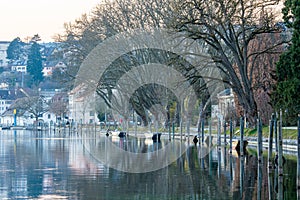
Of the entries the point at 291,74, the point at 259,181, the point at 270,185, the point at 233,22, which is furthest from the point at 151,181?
the point at 233,22

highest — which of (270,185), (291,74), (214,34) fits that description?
(214,34)

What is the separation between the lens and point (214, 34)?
6378 centimetres

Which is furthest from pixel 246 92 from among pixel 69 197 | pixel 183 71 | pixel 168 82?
pixel 69 197

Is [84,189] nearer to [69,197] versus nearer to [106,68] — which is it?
[69,197]

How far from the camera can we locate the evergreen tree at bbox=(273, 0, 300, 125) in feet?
141

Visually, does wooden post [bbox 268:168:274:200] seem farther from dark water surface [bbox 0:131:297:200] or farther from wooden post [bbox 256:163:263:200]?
wooden post [bbox 256:163:263:200]

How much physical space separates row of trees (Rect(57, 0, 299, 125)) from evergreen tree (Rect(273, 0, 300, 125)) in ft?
0.37

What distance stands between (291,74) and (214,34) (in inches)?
782

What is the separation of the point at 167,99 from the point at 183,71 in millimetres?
19589

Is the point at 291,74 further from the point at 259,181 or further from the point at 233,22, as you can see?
the point at 233,22

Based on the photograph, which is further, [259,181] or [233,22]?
[233,22]

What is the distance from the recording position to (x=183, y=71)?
223 ft

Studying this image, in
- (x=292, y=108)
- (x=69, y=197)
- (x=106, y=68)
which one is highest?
(x=106, y=68)

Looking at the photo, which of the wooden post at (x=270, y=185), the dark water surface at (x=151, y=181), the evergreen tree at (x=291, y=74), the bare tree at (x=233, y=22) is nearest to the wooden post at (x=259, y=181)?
the dark water surface at (x=151, y=181)
